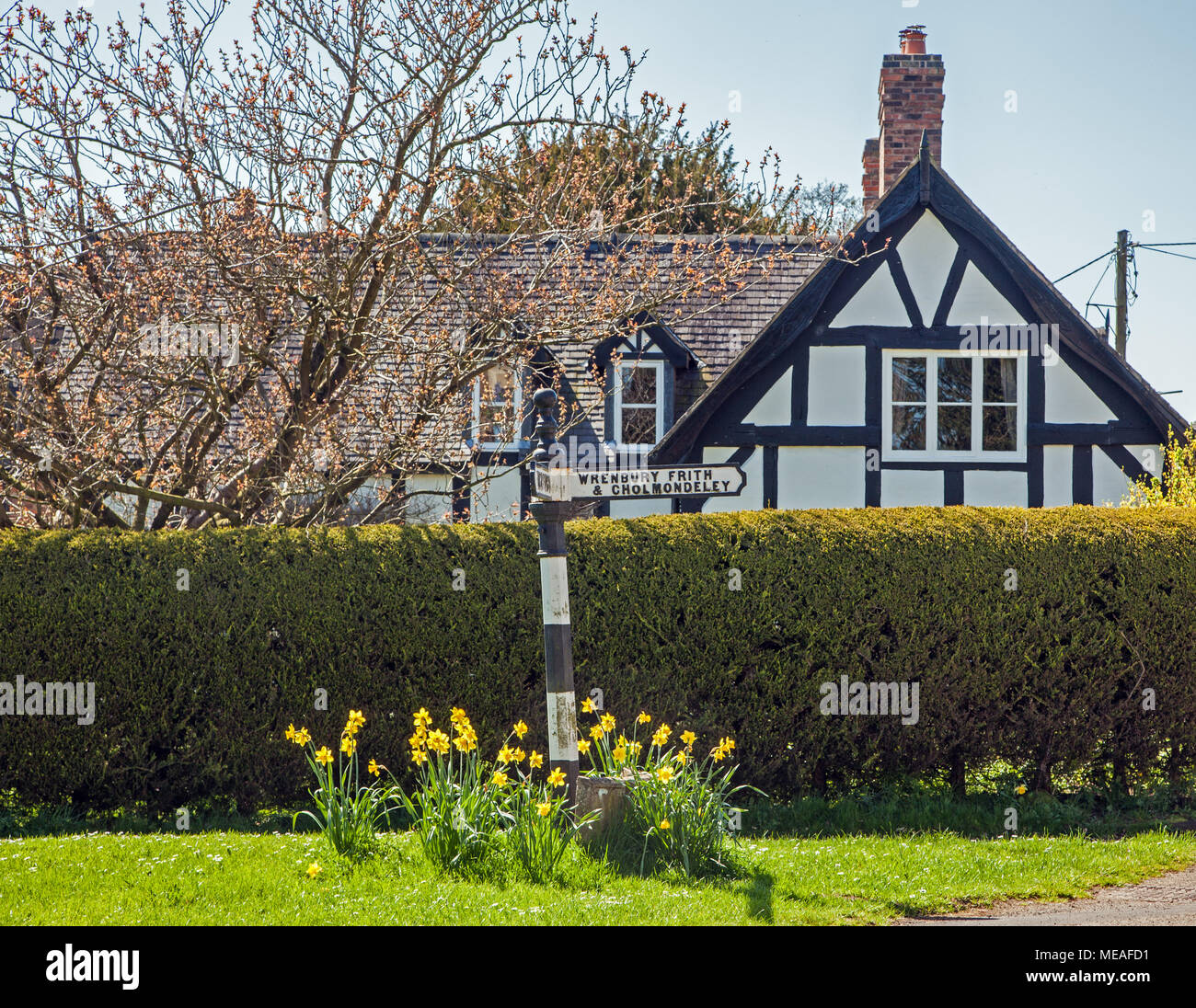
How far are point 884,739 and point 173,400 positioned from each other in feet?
22.7

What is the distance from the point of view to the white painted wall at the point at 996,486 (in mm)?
14375

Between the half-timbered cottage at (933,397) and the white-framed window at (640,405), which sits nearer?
the half-timbered cottage at (933,397)

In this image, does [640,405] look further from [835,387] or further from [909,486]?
[909,486]

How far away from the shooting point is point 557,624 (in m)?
5.82

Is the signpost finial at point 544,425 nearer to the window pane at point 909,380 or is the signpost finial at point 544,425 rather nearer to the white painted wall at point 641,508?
the white painted wall at point 641,508

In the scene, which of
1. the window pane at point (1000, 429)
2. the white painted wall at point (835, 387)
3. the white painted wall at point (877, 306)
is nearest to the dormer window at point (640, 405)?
the white painted wall at point (835, 387)

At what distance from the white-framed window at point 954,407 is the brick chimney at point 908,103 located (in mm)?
4018

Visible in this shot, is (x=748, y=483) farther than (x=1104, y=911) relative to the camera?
Yes

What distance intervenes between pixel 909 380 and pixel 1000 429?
149cm

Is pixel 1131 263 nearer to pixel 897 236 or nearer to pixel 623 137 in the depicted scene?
pixel 897 236

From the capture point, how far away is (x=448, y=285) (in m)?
8.30

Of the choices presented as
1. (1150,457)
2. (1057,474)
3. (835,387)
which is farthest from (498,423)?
(1150,457)
